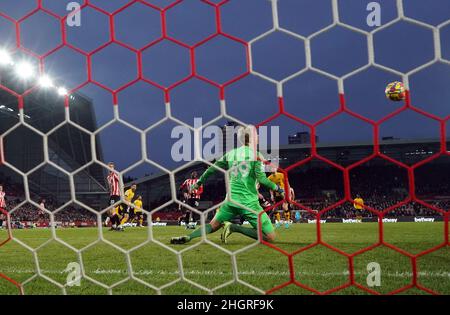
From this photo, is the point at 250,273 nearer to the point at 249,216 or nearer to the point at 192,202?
the point at 249,216

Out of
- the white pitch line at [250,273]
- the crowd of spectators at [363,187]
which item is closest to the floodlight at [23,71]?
the white pitch line at [250,273]

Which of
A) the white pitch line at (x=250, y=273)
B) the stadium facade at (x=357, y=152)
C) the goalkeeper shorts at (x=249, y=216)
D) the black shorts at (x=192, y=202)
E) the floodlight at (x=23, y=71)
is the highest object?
the stadium facade at (x=357, y=152)

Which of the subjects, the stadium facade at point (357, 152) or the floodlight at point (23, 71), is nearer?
the floodlight at point (23, 71)

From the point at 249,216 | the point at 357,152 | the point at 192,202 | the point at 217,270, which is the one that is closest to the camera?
the point at 217,270

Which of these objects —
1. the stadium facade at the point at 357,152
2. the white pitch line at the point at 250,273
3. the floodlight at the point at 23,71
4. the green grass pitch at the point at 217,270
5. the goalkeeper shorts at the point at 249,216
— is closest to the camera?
the green grass pitch at the point at 217,270

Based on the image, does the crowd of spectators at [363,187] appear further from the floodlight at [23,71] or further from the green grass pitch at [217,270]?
the green grass pitch at [217,270]

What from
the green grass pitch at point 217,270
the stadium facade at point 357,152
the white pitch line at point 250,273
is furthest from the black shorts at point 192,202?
the stadium facade at point 357,152

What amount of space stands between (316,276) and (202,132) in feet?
5.66

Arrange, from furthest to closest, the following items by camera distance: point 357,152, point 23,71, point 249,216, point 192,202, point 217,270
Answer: point 357,152, point 192,202, point 23,71, point 249,216, point 217,270

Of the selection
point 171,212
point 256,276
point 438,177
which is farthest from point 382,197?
point 256,276

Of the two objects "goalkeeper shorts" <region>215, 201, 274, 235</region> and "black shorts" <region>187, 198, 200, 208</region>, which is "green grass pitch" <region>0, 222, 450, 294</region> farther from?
"black shorts" <region>187, 198, 200, 208</region>

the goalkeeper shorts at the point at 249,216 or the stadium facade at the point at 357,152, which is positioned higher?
the stadium facade at the point at 357,152

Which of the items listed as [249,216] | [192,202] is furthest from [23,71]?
[249,216]

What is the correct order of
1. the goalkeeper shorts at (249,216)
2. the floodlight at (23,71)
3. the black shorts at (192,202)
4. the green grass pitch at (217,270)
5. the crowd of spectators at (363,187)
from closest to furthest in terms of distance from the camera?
the green grass pitch at (217,270) < the goalkeeper shorts at (249,216) < the floodlight at (23,71) < the black shorts at (192,202) < the crowd of spectators at (363,187)
